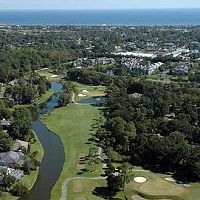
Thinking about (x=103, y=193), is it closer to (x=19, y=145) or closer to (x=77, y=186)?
(x=77, y=186)

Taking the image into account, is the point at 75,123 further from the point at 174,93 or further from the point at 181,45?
the point at 181,45

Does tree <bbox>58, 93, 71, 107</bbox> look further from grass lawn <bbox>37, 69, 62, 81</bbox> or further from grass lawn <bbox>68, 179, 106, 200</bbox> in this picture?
grass lawn <bbox>68, 179, 106, 200</bbox>

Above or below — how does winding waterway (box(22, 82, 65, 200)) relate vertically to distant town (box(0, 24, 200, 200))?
below

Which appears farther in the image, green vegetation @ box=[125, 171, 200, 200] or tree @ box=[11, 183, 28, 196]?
green vegetation @ box=[125, 171, 200, 200]

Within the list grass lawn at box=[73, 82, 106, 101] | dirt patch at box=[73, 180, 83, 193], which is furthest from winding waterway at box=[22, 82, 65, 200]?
grass lawn at box=[73, 82, 106, 101]

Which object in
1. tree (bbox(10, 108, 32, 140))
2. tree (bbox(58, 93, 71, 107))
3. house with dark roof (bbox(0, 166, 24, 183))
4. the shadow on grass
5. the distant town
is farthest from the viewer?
tree (bbox(58, 93, 71, 107))

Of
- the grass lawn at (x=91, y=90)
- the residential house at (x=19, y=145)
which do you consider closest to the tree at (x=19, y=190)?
the residential house at (x=19, y=145)
